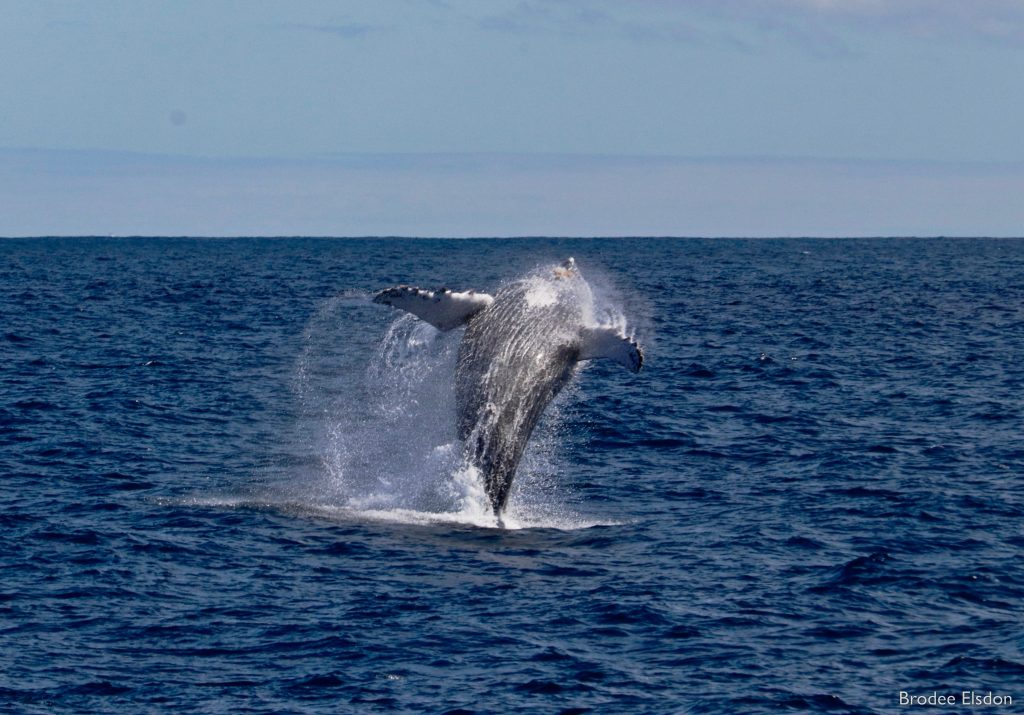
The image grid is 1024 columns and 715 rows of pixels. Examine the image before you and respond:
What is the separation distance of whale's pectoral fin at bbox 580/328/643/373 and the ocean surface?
119 inches

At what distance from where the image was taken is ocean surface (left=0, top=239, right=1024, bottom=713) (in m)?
17.4

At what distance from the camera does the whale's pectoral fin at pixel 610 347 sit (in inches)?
856

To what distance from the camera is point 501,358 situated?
76.6 ft

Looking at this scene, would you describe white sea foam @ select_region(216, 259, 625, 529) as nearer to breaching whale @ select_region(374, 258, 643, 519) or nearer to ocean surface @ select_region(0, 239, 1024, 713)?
ocean surface @ select_region(0, 239, 1024, 713)

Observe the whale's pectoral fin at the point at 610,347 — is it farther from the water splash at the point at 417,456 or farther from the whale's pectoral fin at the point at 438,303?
the whale's pectoral fin at the point at 438,303

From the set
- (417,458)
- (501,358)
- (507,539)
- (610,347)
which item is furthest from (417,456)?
(610,347)

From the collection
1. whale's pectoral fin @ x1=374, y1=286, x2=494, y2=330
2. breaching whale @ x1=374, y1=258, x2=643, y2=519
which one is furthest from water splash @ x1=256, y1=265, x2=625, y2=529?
whale's pectoral fin @ x1=374, y1=286, x2=494, y2=330

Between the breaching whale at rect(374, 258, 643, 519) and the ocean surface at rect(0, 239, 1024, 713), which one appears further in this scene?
the breaching whale at rect(374, 258, 643, 519)

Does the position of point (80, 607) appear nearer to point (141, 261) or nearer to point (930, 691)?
point (930, 691)

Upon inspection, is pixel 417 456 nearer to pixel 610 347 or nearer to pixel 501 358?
pixel 501 358

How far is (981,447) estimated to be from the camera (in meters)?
32.6

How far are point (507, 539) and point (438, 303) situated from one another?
4176 mm

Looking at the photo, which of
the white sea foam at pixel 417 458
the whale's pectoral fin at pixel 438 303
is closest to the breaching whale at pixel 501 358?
the whale's pectoral fin at pixel 438 303

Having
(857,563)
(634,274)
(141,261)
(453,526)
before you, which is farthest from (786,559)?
(141,261)
